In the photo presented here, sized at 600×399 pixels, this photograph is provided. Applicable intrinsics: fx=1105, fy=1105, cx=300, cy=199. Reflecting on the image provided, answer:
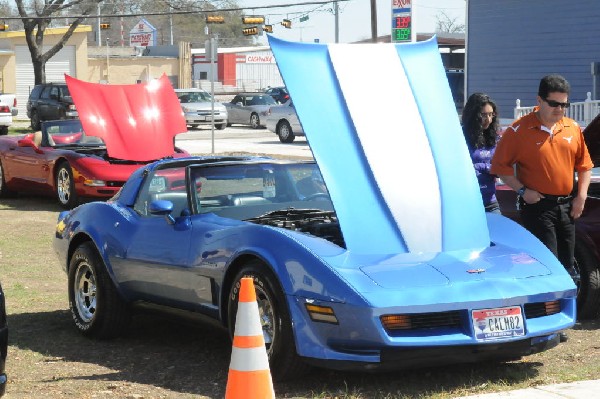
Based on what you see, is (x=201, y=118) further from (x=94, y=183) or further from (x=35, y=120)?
(x=94, y=183)

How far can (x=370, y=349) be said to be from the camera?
5801 mm

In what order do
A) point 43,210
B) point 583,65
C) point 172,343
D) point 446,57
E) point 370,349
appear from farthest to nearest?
point 446,57 < point 583,65 < point 43,210 < point 172,343 < point 370,349

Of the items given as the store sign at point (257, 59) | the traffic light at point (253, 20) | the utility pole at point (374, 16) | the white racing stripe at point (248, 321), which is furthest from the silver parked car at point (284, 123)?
the store sign at point (257, 59)

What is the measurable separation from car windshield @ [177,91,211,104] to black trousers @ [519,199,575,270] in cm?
3537

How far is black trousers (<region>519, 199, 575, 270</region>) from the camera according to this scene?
24.1 feet

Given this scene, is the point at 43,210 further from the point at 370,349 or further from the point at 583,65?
the point at 583,65

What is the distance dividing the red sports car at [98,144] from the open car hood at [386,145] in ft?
28.1

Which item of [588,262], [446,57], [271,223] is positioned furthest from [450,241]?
[446,57]

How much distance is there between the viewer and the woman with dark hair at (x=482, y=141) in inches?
331

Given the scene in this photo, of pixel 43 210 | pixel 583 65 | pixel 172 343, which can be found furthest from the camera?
pixel 583 65

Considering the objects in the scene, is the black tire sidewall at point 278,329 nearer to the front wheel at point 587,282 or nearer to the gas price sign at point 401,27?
the front wheel at point 587,282

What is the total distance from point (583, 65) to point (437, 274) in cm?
2315

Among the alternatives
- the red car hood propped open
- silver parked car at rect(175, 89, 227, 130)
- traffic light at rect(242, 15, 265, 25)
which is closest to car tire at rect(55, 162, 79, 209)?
the red car hood propped open

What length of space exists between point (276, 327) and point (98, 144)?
10.8 metres
